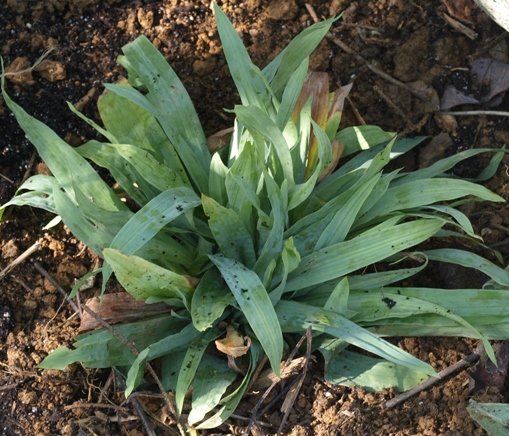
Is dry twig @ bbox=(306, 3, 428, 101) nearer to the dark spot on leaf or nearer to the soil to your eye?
the soil

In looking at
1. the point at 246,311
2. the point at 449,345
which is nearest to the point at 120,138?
the point at 246,311

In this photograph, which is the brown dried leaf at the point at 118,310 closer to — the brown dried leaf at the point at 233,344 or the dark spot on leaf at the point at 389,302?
the brown dried leaf at the point at 233,344

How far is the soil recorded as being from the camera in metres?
1.90

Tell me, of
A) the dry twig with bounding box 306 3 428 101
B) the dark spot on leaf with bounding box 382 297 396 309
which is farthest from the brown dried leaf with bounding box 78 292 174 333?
the dry twig with bounding box 306 3 428 101

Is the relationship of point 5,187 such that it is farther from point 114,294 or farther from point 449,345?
point 449,345

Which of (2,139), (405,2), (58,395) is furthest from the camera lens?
(405,2)

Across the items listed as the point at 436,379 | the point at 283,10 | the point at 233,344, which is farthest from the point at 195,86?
the point at 436,379

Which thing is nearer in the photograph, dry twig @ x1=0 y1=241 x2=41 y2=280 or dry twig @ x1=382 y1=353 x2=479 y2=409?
dry twig @ x1=382 y1=353 x2=479 y2=409

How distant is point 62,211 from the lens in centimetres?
164

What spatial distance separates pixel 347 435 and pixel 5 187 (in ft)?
4.31

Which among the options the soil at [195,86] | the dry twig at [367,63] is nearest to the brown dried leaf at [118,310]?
the soil at [195,86]

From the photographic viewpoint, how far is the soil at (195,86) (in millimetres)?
1901

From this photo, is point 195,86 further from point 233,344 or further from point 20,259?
point 233,344

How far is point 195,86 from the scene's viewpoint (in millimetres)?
2209
